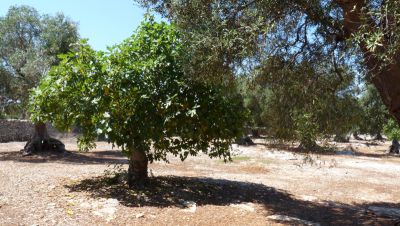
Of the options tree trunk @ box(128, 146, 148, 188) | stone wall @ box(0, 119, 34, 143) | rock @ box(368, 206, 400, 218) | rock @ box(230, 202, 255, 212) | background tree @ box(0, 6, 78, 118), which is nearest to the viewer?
rock @ box(230, 202, 255, 212)

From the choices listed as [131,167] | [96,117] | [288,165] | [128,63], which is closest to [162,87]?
[128,63]

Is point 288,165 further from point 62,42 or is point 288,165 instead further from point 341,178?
point 62,42

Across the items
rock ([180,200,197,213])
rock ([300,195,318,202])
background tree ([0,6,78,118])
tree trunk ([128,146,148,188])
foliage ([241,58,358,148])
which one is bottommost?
rock ([300,195,318,202])

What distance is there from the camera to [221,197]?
10.7 meters

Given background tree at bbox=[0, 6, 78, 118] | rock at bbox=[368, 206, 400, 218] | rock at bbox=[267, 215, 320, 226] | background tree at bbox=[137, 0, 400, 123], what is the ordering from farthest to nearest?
background tree at bbox=[0, 6, 78, 118] < rock at bbox=[368, 206, 400, 218] < rock at bbox=[267, 215, 320, 226] < background tree at bbox=[137, 0, 400, 123]

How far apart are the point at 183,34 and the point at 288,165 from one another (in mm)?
13043

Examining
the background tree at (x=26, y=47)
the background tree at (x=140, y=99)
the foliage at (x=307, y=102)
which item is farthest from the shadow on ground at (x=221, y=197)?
the background tree at (x=26, y=47)

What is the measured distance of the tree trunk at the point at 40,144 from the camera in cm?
2014

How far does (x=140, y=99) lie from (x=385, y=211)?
669 cm

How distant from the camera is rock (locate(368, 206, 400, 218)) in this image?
10.1 metres

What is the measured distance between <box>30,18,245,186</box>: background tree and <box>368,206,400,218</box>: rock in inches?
158

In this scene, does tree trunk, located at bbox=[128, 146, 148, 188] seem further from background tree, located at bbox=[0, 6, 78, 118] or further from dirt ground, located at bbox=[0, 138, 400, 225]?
background tree, located at bbox=[0, 6, 78, 118]

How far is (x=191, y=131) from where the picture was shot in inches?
383

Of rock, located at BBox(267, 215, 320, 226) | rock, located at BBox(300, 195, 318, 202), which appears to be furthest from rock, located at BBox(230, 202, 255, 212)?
rock, located at BBox(300, 195, 318, 202)
